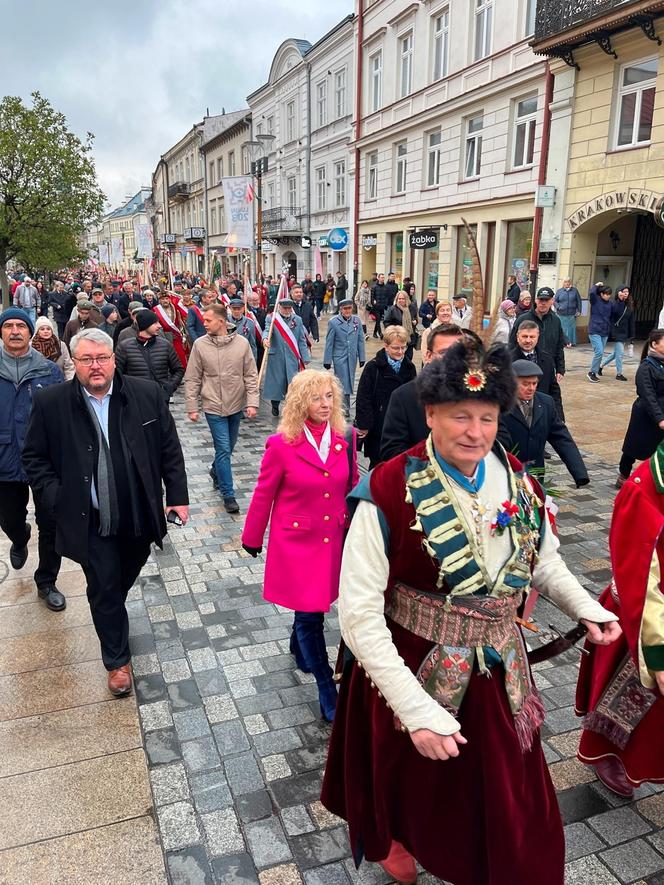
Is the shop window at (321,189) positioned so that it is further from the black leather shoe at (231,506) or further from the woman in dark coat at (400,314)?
the black leather shoe at (231,506)

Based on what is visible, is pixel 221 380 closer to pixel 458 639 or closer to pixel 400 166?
pixel 458 639

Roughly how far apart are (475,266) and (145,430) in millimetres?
2044

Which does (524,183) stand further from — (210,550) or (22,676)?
(22,676)

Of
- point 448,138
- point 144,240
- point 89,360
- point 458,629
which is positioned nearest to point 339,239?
point 448,138

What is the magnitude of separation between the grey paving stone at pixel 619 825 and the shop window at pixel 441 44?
912 inches

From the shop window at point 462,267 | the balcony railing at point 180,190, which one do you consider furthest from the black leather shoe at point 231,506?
the balcony railing at point 180,190

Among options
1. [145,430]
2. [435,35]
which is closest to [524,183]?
[435,35]

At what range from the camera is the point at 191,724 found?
138 inches

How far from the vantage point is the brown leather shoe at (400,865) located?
2525 millimetres

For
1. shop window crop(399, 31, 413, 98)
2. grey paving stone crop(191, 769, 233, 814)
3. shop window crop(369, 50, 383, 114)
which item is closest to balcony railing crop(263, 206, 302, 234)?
shop window crop(369, 50, 383, 114)

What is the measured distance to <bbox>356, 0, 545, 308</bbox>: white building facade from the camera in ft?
61.3

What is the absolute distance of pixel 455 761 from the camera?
2166mm

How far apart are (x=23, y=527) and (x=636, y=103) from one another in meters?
15.9

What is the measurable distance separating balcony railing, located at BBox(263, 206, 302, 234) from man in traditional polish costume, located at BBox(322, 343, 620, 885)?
3553 cm
